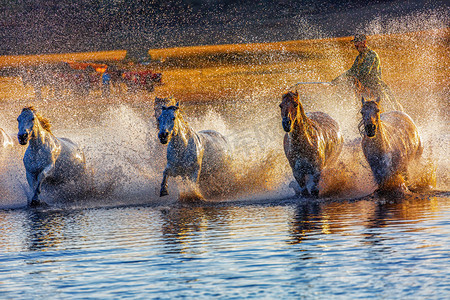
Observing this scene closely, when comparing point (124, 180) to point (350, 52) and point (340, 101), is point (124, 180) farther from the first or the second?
point (350, 52)

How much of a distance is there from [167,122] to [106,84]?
1789 cm

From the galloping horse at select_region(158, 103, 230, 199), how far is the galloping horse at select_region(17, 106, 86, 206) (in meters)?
1.68

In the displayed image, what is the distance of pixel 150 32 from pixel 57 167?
2229 centimetres

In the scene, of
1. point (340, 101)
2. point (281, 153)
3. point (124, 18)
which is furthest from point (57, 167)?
point (124, 18)

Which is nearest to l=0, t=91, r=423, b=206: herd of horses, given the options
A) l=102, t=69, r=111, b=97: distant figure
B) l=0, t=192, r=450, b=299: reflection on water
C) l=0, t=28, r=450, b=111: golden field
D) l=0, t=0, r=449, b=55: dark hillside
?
l=0, t=192, r=450, b=299: reflection on water

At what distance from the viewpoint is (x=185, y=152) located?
1216 centimetres

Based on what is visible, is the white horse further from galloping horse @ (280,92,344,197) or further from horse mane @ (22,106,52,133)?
galloping horse @ (280,92,344,197)

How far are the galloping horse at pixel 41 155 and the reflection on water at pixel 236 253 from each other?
1.52 meters

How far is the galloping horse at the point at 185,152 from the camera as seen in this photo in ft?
38.3

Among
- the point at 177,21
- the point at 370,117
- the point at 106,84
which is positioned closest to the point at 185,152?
the point at 370,117

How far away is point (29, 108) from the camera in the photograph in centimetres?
1235

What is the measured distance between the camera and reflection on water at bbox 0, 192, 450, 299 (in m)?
6.57

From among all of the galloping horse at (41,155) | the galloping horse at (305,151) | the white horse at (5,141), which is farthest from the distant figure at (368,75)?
the white horse at (5,141)

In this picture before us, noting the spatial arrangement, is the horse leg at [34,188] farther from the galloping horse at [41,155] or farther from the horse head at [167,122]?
the horse head at [167,122]
